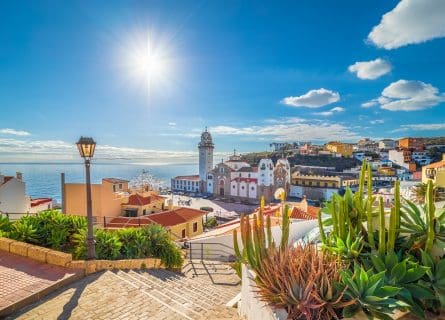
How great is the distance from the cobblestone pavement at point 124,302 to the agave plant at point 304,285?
1.39 metres

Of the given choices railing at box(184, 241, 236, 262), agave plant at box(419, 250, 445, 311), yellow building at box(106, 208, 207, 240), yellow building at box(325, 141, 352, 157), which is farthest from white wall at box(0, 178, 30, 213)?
yellow building at box(325, 141, 352, 157)

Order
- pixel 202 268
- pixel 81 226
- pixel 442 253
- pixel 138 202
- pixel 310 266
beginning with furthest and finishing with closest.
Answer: pixel 138 202 → pixel 202 268 → pixel 81 226 → pixel 442 253 → pixel 310 266

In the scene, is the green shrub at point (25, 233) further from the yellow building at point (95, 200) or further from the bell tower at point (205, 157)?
the bell tower at point (205, 157)

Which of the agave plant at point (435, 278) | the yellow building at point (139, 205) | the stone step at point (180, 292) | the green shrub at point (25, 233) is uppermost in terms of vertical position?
the agave plant at point (435, 278)

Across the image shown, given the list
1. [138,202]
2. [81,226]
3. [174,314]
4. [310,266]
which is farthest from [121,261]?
[138,202]

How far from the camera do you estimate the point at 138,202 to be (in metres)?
18.5

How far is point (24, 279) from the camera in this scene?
4652mm

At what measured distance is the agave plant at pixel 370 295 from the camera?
99.1 inches

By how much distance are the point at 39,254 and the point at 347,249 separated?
5.87 metres

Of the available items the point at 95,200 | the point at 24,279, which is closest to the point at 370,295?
the point at 24,279

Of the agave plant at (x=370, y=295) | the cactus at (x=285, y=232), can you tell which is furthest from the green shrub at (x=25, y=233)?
the agave plant at (x=370, y=295)

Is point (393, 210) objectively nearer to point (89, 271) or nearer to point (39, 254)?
point (89, 271)

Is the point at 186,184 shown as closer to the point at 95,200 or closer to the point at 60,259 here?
the point at 95,200

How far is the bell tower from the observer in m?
62.1
